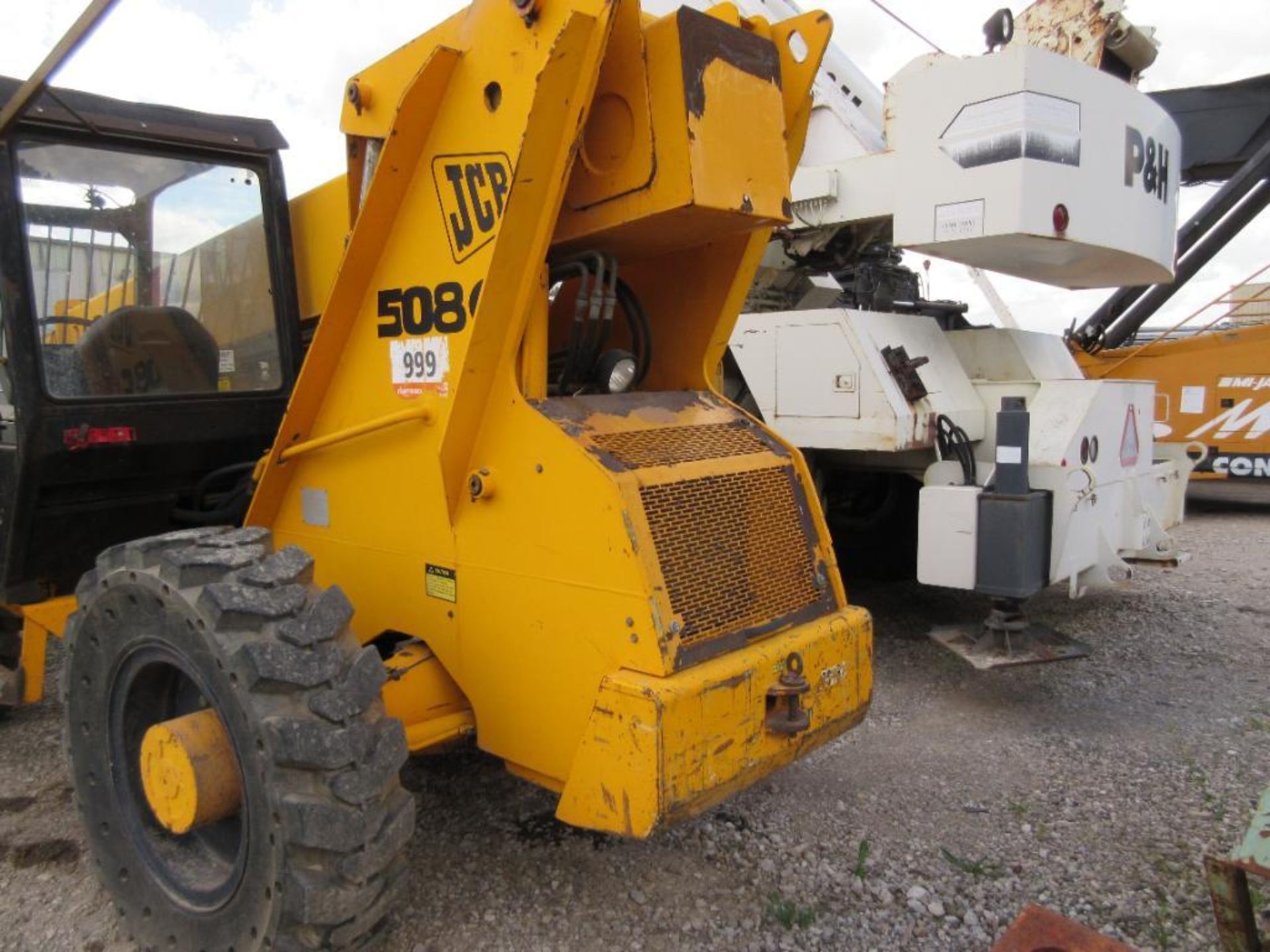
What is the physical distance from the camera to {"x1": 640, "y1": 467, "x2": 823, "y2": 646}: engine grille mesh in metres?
2.21

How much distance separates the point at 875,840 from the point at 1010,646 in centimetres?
138

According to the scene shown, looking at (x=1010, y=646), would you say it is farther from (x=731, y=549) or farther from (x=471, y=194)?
(x=471, y=194)

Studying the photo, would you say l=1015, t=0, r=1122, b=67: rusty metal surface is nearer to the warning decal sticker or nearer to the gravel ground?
the gravel ground

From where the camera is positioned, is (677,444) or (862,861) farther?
(862,861)

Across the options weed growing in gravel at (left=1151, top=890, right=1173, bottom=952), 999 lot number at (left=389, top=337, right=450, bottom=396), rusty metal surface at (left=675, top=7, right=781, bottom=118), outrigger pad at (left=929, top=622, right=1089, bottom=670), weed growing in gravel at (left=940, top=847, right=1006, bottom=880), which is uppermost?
rusty metal surface at (left=675, top=7, right=781, bottom=118)

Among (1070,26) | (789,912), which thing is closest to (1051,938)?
(789,912)

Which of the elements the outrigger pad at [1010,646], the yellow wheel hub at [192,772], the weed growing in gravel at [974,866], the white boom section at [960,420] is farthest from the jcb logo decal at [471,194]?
the outrigger pad at [1010,646]

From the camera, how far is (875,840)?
288 centimetres

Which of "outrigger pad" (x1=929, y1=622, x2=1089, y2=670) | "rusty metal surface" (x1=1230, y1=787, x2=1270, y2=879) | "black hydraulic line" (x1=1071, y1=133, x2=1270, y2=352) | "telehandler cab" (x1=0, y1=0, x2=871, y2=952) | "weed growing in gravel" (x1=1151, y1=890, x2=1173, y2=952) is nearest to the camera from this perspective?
"rusty metal surface" (x1=1230, y1=787, x2=1270, y2=879)

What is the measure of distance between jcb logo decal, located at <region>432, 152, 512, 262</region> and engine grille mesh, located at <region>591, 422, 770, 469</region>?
54cm

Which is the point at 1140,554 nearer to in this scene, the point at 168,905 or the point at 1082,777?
the point at 1082,777

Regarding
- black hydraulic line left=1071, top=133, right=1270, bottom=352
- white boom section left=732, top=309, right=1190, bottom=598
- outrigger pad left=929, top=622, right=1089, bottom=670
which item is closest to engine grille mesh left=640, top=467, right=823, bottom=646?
white boom section left=732, top=309, right=1190, bottom=598

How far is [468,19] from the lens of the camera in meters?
2.30

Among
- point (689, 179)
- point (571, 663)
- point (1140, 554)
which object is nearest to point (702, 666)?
point (571, 663)
